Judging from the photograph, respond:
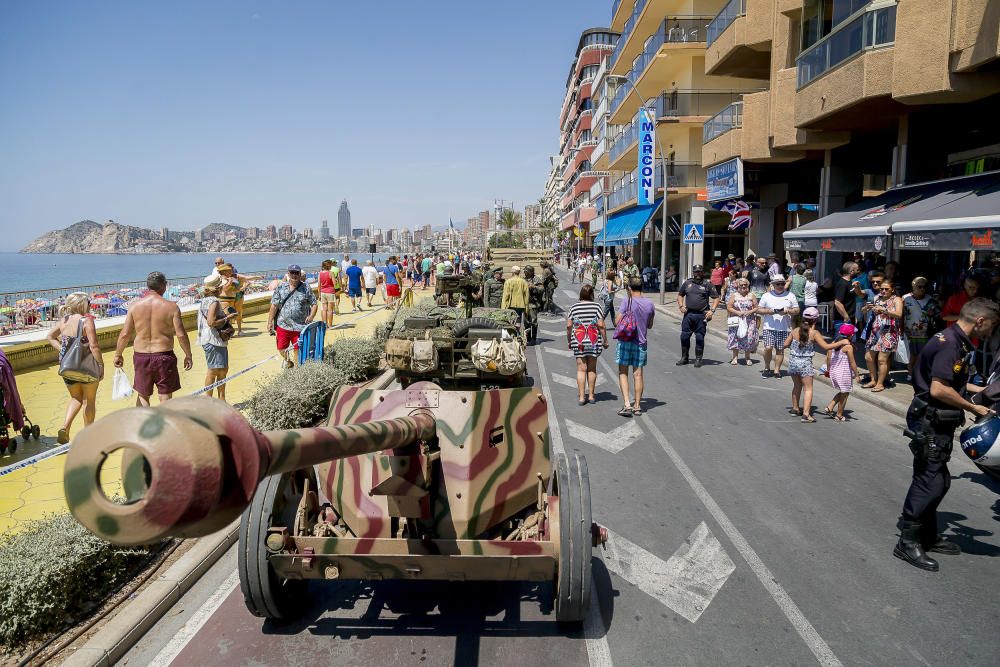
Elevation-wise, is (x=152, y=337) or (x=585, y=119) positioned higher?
(x=585, y=119)

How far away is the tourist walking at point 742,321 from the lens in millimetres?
13070

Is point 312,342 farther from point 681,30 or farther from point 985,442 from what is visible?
point 681,30

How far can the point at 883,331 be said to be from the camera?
10.8 m

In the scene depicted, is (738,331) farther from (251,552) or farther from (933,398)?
(251,552)

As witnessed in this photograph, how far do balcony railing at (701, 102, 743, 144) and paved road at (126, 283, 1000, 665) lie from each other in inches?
653

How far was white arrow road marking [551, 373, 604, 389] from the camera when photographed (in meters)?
11.9

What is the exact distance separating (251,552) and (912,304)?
1070 cm

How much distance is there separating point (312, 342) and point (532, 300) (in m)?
8.51

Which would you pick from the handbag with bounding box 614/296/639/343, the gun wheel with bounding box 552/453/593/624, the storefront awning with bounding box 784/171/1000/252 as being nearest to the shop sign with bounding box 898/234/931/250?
the storefront awning with bounding box 784/171/1000/252

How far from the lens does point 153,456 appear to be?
1.81 metres

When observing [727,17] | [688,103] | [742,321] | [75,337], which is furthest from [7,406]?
[688,103]

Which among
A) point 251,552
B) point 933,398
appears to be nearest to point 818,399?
point 933,398

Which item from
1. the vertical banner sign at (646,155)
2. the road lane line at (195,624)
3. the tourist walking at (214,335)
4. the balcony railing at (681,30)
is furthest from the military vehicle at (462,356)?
the balcony railing at (681,30)

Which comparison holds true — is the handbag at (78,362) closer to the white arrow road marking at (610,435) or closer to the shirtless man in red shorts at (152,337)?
the shirtless man in red shorts at (152,337)
